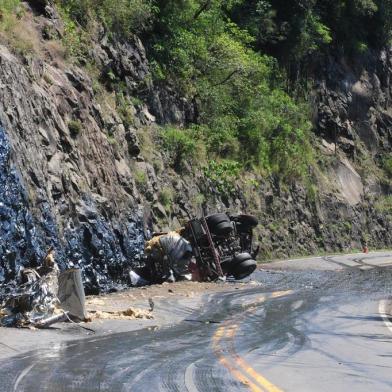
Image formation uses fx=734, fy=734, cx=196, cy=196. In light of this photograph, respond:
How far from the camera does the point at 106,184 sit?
2217 cm

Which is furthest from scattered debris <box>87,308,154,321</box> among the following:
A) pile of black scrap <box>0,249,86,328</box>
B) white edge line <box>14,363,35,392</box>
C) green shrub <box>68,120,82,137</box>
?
green shrub <box>68,120,82,137</box>

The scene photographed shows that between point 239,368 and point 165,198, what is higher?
point 165,198

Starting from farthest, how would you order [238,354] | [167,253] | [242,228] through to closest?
[242,228]
[167,253]
[238,354]

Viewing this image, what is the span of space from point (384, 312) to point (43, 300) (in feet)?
26.1

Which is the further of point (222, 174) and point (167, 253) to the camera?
point (222, 174)

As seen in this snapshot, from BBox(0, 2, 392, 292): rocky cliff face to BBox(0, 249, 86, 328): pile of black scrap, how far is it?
1.31 metres

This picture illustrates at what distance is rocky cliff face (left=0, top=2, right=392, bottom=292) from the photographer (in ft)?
56.2

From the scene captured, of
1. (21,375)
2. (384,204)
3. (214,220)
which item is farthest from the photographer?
(384,204)

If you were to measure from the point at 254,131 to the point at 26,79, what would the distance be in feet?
64.2

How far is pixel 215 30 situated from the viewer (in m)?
37.9

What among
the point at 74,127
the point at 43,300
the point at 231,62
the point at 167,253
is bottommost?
the point at 167,253

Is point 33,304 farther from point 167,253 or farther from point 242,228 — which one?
point 242,228

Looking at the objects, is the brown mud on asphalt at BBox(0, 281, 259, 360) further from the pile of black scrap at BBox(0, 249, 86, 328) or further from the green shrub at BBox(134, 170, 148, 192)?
the green shrub at BBox(134, 170, 148, 192)

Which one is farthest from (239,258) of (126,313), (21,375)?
(21,375)
